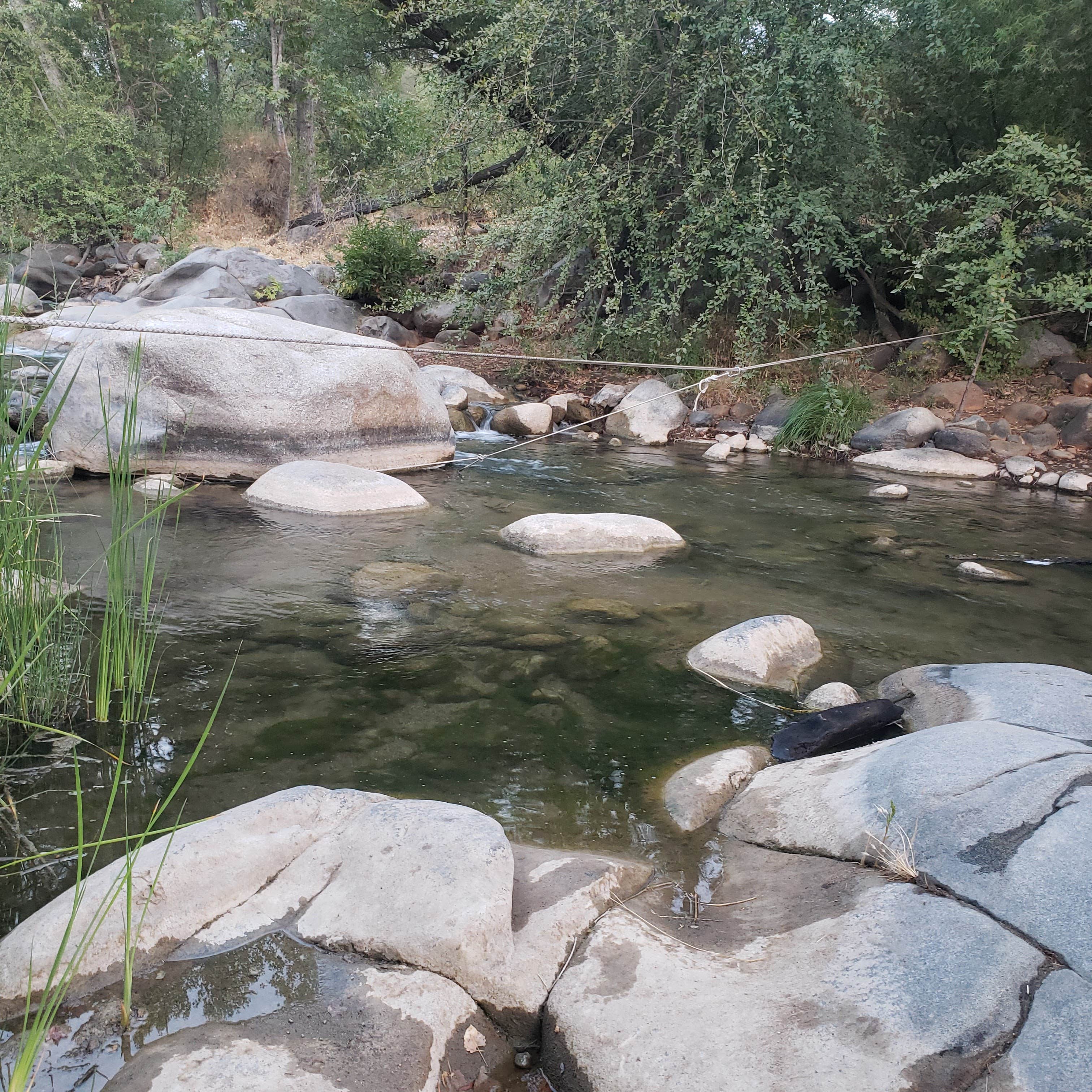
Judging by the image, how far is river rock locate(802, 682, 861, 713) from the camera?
3.54 meters

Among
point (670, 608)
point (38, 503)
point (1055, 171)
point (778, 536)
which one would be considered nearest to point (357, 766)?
point (38, 503)

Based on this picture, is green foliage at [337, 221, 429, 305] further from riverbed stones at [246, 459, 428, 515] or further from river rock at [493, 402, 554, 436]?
riverbed stones at [246, 459, 428, 515]

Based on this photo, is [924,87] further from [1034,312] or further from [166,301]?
[166,301]

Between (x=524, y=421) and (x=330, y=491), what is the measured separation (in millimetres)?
3565

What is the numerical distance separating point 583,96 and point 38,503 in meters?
9.02

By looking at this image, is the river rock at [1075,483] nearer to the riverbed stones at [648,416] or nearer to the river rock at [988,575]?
the river rock at [988,575]

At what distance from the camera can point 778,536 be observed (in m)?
6.10

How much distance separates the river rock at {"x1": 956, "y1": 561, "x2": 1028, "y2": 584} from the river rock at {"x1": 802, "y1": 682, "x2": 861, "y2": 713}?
2172 millimetres

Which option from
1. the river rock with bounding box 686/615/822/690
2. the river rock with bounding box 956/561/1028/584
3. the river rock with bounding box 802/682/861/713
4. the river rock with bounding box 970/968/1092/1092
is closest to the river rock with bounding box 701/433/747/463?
the river rock with bounding box 956/561/1028/584

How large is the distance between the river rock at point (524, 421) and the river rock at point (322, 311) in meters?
4.27

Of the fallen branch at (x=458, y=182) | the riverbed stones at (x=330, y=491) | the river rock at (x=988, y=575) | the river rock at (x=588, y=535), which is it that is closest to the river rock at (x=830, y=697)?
the river rock at (x=588, y=535)

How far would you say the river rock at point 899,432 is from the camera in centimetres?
884

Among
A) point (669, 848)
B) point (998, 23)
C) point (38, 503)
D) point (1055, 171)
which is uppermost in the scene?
point (998, 23)

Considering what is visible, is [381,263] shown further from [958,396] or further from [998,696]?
[998,696]
